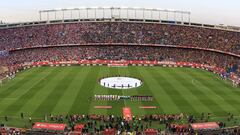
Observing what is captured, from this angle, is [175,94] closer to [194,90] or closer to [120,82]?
[194,90]

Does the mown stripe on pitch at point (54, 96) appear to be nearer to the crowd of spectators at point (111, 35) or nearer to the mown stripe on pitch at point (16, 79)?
the mown stripe on pitch at point (16, 79)

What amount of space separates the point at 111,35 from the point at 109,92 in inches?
1800

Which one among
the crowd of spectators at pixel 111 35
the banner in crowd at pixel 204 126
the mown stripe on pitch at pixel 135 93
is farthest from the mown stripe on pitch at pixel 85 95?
the crowd of spectators at pixel 111 35

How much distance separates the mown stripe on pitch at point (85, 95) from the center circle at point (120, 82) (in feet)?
7.19

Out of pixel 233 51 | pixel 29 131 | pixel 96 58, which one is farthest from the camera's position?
pixel 96 58

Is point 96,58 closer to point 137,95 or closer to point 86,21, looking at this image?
point 86,21

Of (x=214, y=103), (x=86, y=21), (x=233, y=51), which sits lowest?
(x=214, y=103)

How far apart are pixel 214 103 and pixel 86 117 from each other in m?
20.2

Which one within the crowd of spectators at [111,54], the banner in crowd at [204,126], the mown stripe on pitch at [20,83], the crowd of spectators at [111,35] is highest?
the crowd of spectators at [111,35]

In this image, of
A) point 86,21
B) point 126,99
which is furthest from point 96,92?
point 86,21

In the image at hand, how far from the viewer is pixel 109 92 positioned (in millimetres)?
58125

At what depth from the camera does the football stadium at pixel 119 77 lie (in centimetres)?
4331

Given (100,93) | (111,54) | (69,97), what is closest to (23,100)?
(69,97)

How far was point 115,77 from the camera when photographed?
231ft
